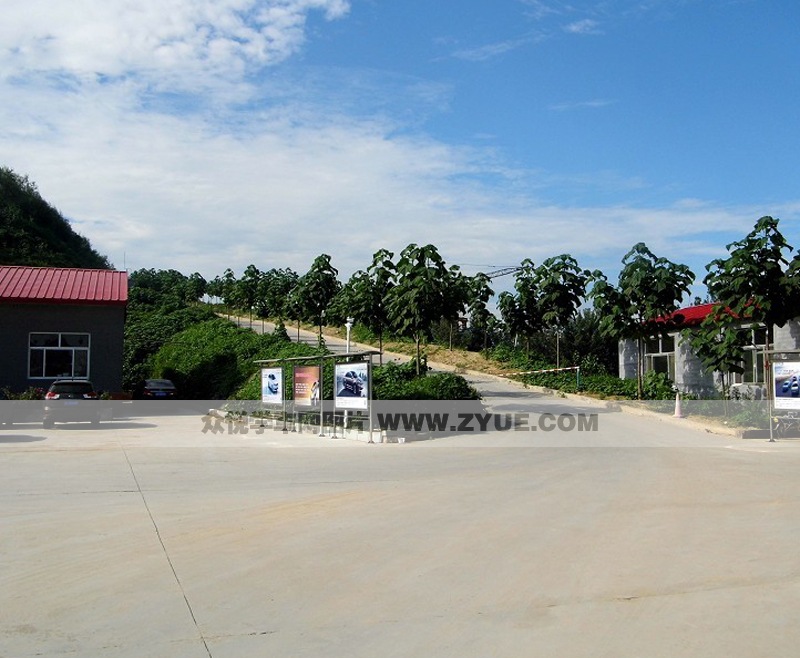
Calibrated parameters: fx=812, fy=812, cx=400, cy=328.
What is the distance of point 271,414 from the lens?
2608cm

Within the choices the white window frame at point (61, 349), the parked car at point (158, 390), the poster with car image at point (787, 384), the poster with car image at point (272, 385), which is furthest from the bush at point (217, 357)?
the poster with car image at point (787, 384)

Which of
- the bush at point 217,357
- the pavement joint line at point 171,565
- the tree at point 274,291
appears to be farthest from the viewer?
the tree at point 274,291

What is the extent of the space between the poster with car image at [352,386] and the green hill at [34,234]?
50481 millimetres

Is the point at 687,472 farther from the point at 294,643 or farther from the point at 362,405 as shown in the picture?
the point at 294,643

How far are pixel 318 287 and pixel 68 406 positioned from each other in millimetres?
17757

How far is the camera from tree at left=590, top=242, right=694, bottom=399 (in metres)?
30.5

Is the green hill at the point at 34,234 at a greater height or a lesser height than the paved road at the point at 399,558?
greater

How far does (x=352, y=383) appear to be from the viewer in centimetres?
2058

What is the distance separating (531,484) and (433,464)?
9.93 ft

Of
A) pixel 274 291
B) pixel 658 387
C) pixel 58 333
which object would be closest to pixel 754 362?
pixel 658 387

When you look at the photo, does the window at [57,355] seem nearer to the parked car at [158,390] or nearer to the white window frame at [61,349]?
the white window frame at [61,349]

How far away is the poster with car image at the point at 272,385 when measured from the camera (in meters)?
24.6

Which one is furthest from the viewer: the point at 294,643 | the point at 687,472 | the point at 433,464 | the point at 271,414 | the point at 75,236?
the point at 75,236

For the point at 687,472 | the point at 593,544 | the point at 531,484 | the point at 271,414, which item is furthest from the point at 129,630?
the point at 271,414
